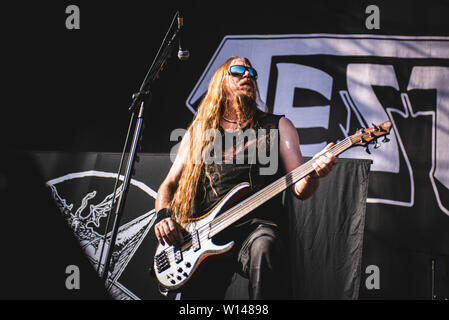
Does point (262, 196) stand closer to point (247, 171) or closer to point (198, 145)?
point (247, 171)

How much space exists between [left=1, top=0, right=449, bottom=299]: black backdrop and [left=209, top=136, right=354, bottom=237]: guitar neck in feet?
2.95

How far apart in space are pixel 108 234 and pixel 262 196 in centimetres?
141

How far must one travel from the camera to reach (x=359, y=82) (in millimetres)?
2984

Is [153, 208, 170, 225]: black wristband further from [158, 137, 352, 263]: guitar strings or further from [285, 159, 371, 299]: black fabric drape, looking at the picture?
[285, 159, 371, 299]: black fabric drape

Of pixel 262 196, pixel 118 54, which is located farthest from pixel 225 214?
pixel 118 54

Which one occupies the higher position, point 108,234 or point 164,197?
point 164,197

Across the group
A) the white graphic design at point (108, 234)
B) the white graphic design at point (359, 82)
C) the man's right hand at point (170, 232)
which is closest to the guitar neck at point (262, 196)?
the man's right hand at point (170, 232)

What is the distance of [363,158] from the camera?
288 centimetres

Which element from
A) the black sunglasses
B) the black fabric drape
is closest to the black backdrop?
the black fabric drape

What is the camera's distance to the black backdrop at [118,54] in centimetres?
302

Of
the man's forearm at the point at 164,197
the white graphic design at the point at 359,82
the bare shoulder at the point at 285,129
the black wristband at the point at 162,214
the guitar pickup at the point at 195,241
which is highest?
the white graphic design at the point at 359,82

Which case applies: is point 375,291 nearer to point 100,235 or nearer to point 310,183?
point 310,183

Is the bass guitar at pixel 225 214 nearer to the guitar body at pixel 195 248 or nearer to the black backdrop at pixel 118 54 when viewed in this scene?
the guitar body at pixel 195 248

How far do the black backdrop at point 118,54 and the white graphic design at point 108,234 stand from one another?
401 millimetres
